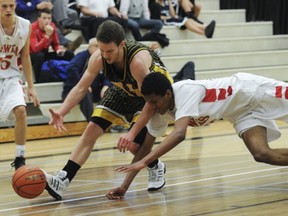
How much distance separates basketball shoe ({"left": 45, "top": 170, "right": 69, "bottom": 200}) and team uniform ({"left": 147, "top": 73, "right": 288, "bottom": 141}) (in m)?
0.77

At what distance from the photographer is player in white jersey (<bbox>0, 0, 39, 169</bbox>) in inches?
284

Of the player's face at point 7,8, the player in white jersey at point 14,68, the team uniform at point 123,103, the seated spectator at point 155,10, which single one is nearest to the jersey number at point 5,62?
the player in white jersey at point 14,68

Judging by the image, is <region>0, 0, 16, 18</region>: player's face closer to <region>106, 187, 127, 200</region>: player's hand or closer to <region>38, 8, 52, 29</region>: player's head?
<region>106, 187, 127, 200</region>: player's hand

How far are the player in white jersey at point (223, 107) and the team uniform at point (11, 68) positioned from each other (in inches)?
84.6

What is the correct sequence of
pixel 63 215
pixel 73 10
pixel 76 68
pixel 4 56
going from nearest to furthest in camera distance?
pixel 63 215 → pixel 4 56 → pixel 76 68 → pixel 73 10

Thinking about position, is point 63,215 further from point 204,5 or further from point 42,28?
point 204,5

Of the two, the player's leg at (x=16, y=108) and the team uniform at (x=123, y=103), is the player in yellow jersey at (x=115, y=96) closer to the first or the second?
the team uniform at (x=123, y=103)

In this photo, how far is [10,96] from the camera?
7320 millimetres

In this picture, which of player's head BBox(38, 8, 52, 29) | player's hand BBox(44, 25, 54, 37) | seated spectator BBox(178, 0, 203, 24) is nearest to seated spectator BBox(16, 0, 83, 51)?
player's head BBox(38, 8, 52, 29)

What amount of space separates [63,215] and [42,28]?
22.8 ft

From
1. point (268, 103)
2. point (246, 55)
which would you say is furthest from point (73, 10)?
point (268, 103)

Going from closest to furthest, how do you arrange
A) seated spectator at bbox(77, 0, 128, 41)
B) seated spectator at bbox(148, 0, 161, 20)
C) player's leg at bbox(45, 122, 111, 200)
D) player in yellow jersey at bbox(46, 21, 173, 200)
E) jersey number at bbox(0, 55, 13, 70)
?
player in yellow jersey at bbox(46, 21, 173, 200), player's leg at bbox(45, 122, 111, 200), jersey number at bbox(0, 55, 13, 70), seated spectator at bbox(77, 0, 128, 41), seated spectator at bbox(148, 0, 161, 20)

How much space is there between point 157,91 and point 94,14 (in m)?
7.79

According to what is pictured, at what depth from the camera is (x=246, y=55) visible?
1408 cm
